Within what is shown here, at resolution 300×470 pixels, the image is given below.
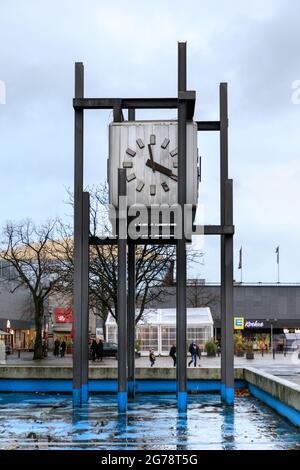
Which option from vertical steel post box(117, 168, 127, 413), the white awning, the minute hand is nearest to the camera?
vertical steel post box(117, 168, 127, 413)

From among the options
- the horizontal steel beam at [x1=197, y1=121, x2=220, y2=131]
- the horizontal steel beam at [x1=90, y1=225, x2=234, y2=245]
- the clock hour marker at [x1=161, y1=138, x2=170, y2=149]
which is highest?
the horizontal steel beam at [x1=197, y1=121, x2=220, y2=131]

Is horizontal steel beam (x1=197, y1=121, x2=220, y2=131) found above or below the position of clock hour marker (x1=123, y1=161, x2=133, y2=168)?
above

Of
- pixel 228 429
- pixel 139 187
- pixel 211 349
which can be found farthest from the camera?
pixel 211 349

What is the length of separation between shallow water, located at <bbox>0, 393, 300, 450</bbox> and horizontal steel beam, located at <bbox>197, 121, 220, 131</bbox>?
304 inches

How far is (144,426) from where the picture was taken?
18.0m

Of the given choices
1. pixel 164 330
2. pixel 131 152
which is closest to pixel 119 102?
pixel 131 152

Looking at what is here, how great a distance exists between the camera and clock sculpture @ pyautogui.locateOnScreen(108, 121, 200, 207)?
2208 cm

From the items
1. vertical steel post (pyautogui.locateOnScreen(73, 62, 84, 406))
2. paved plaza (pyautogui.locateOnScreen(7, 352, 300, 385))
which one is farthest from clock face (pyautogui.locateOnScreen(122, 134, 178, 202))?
paved plaza (pyautogui.locateOnScreen(7, 352, 300, 385))

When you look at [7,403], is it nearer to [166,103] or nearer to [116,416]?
[116,416]

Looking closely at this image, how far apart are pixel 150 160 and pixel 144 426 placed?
727cm

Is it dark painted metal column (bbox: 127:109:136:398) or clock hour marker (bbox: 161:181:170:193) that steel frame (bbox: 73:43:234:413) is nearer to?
clock hour marker (bbox: 161:181:170:193)

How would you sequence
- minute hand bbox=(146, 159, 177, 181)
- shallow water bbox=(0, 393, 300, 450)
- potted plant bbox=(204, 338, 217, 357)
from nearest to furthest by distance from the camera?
shallow water bbox=(0, 393, 300, 450) < minute hand bbox=(146, 159, 177, 181) < potted plant bbox=(204, 338, 217, 357)

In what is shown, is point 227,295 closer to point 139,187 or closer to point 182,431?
point 139,187
